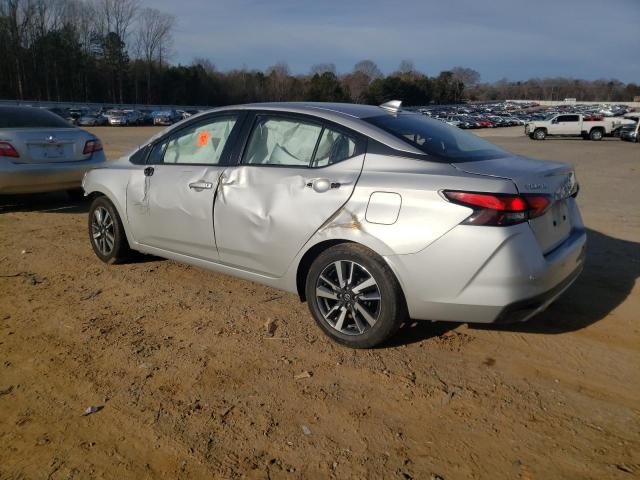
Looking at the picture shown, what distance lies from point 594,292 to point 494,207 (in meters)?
2.20

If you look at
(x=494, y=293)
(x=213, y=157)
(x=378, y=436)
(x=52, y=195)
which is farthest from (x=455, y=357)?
(x=52, y=195)

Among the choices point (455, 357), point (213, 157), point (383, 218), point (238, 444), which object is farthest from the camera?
point (213, 157)

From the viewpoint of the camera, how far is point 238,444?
254 centimetres

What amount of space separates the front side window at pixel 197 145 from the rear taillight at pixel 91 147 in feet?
11.7

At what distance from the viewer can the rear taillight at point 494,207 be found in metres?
2.94

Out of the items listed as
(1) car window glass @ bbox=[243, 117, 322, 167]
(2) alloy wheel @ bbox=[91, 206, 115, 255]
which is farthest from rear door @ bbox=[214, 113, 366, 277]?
(2) alloy wheel @ bbox=[91, 206, 115, 255]

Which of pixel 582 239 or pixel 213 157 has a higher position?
pixel 213 157

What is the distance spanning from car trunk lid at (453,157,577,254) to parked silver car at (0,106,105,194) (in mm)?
5821

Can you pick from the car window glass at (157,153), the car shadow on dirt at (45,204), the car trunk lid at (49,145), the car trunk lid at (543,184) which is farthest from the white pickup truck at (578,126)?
the car window glass at (157,153)

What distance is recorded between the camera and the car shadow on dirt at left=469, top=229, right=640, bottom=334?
3867mm

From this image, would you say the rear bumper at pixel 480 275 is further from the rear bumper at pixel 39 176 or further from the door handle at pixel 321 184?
the rear bumper at pixel 39 176

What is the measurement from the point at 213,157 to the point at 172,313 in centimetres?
126

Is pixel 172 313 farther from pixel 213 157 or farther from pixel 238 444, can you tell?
pixel 238 444

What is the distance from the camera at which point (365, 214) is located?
3.27 m
